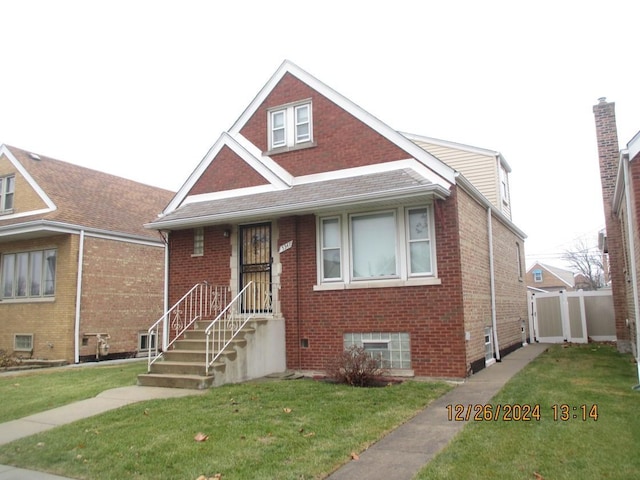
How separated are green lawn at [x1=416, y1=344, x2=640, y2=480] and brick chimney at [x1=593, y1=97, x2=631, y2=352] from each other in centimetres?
670

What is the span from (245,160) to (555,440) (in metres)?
9.85

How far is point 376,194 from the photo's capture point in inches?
399

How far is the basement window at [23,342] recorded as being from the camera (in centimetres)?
1655

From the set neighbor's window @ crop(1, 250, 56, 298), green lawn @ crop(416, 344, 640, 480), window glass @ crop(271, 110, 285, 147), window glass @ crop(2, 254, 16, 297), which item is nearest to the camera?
green lawn @ crop(416, 344, 640, 480)

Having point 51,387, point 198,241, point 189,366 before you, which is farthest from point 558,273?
point 51,387

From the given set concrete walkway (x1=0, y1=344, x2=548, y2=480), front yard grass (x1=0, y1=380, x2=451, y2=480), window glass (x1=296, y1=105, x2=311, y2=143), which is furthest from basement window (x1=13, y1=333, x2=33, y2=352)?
window glass (x1=296, y1=105, x2=311, y2=143)

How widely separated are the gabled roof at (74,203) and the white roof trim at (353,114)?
6556mm

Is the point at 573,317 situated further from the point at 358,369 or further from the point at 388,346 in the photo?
the point at 358,369

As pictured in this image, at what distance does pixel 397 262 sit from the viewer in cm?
1076

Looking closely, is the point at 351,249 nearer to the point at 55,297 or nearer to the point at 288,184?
the point at 288,184

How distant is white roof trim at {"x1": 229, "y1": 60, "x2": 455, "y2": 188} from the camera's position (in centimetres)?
1069

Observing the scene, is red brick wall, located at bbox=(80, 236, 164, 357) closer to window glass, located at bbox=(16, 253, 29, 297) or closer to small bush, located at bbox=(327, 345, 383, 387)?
window glass, located at bbox=(16, 253, 29, 297)

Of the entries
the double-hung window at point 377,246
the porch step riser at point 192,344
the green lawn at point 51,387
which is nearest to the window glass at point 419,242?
the double-hung window at point 377,246
